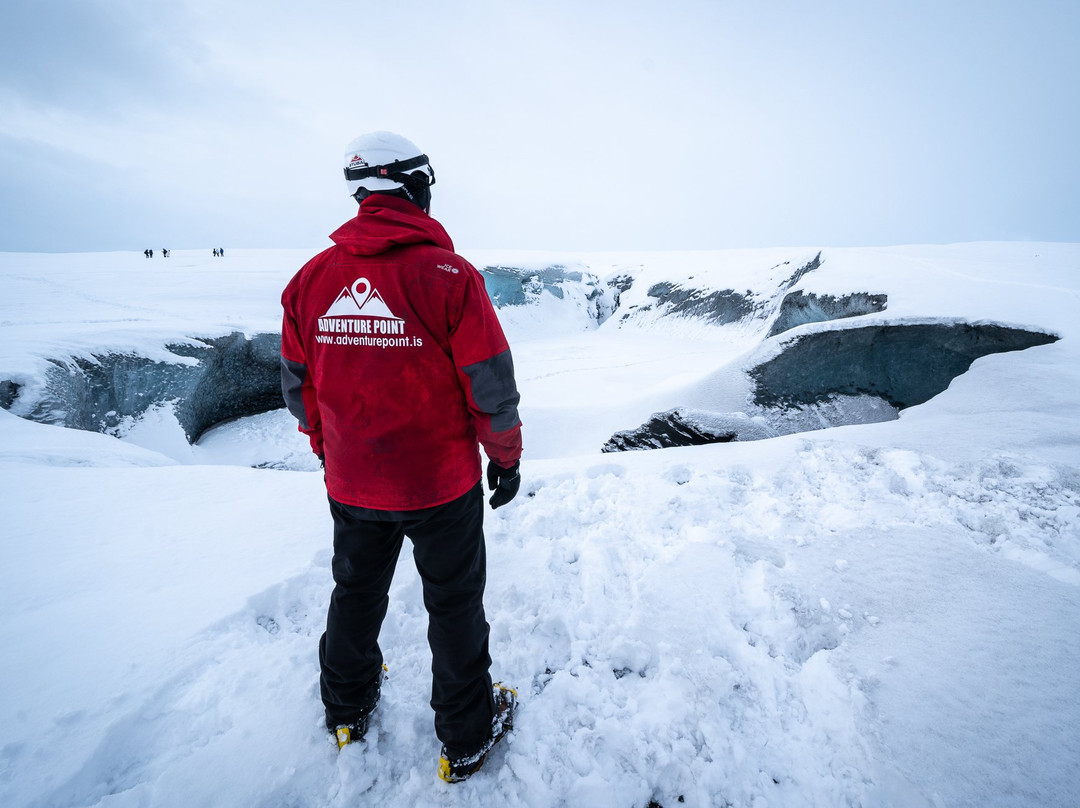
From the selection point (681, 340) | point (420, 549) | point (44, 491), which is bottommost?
point (681, 340)

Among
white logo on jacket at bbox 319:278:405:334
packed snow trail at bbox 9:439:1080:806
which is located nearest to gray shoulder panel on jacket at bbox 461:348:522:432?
white logo on jacket at bbox 319:278:405:334

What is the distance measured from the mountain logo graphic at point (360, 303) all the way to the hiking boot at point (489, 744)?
1.65 meters

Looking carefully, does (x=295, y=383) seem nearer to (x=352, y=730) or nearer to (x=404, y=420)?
(x=404, y=420)

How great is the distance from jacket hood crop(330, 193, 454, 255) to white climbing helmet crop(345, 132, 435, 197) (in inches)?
3.6

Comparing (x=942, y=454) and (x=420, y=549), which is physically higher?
(x=420, y=549)

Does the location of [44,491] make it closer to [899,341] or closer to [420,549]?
[420,549]

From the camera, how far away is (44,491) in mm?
3373

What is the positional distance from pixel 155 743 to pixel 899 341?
7.61 meters

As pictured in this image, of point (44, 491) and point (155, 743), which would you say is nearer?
point (155, 743)

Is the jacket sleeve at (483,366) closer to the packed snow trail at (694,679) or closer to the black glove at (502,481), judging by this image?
the black glove at (502,481)

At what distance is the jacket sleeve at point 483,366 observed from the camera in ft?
4.99

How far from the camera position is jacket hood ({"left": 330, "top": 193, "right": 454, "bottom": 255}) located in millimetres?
1481

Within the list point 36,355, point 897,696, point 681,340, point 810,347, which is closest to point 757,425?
point 810,347

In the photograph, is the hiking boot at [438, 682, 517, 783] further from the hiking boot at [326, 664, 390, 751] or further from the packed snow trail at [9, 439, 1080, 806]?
the hiking boot at [326, 664, 390, 751]
